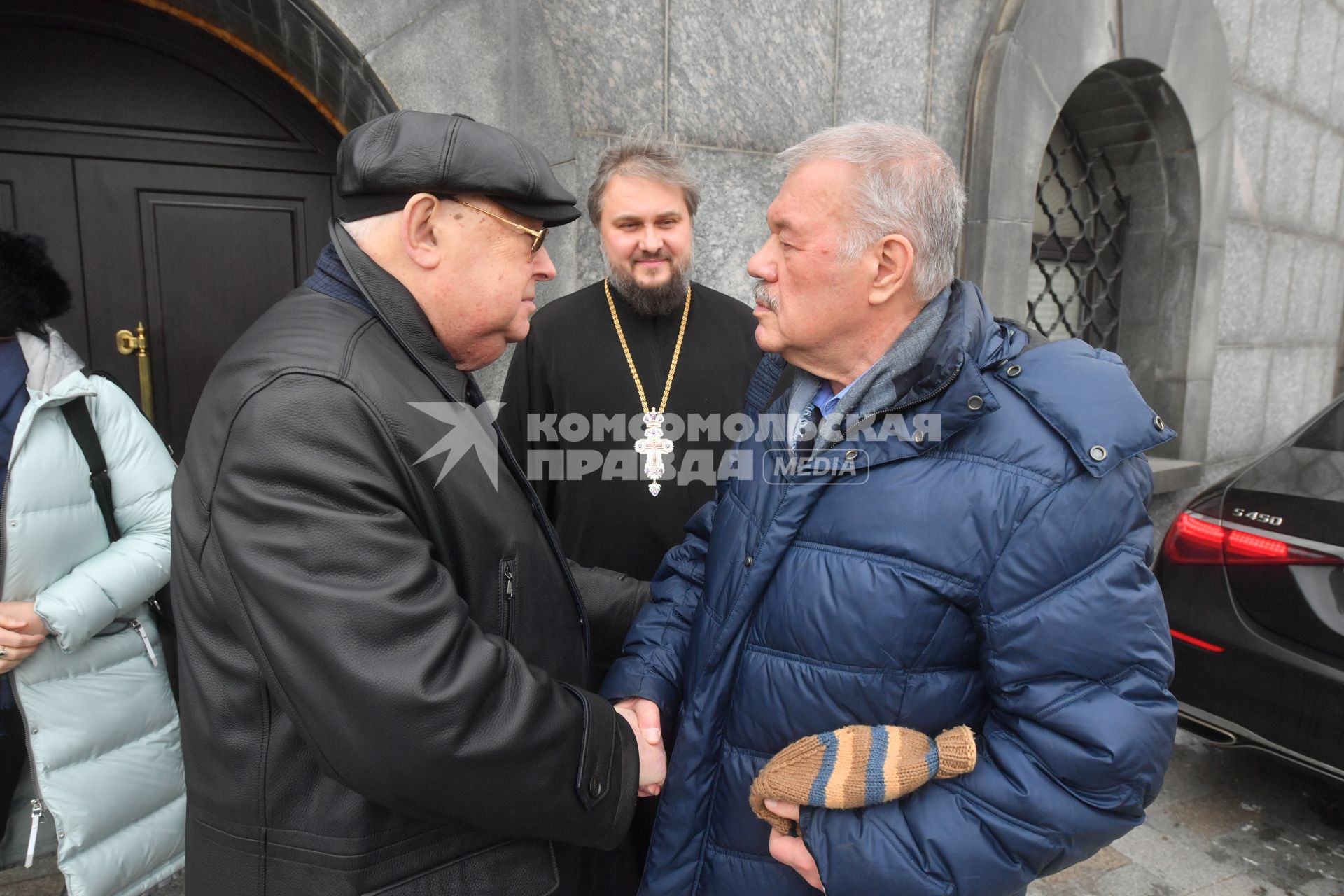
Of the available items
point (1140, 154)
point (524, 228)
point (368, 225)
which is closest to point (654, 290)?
point (524, 228)

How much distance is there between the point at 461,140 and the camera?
140cm

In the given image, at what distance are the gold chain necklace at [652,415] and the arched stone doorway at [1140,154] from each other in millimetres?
2268

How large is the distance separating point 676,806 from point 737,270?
263cm

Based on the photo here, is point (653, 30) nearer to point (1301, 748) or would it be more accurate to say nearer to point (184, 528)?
point (184, 528)

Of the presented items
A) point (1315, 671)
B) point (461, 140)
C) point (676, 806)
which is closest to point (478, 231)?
point (461, 140)

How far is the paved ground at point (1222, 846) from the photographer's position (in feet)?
9.29

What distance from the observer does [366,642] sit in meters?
1.14

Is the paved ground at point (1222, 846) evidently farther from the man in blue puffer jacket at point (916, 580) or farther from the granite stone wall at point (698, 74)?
the granite stone wall at point (698, 74)

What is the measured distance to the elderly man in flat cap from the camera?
115cm

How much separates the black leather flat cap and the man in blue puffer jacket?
1.68 feet

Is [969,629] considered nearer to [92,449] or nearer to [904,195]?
[904,195]

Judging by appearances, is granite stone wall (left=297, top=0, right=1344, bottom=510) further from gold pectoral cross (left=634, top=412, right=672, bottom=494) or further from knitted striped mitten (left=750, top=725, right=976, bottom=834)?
knitted striped mitten (left=750, top=725, right=976, bottom=834)

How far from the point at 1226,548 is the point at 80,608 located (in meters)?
3.68

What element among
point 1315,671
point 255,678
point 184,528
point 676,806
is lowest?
point 1315,671
